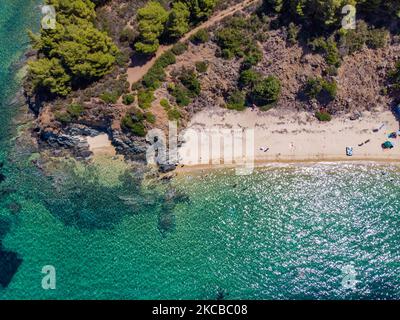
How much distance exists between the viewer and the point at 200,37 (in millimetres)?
62125

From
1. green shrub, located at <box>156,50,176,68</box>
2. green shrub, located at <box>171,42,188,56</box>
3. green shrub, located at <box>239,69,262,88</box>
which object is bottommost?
green shrub, located at <box>239,69,262,88</box>

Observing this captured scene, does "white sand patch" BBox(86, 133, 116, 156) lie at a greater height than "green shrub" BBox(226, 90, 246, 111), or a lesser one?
lesser

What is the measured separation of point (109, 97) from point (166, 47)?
33.0 feet

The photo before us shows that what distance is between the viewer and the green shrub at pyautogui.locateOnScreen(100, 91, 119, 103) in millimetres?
62281

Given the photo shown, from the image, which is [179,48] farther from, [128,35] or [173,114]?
[173,114]

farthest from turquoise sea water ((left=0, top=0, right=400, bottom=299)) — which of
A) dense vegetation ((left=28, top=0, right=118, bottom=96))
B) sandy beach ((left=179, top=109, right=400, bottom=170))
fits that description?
dense vegetation ((left=28, top=0, right=118, bottom=96))

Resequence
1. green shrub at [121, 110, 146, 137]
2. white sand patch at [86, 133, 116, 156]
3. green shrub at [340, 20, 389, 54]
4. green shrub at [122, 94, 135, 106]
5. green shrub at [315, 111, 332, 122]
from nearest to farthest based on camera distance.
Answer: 1. green shrub at [340, 20, 389, 54]
2. green shrub at [122, 94, 135, 106]
3. green shrub at [121, 110, 146, 137]
4. green shrub at [315, 111, 332, 122]
5. white sand patch at [86, 133, 116, 156]

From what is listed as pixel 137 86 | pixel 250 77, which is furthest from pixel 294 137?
pixel 137 86

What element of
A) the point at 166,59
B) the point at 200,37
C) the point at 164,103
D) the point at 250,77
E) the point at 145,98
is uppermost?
the point at 200,37

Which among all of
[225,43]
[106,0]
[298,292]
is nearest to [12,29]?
[106,0]

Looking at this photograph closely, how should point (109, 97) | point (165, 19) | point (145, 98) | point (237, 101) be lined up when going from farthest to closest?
1. point (237, 101)
2. point (145, 98)
3. point (109, 97)
4. point (165, 19)

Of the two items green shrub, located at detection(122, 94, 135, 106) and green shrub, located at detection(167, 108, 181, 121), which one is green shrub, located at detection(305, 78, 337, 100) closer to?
green shrub, located at detection(167, 108, 181, 121)

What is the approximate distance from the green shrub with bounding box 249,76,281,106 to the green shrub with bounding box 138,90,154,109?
13706 mm

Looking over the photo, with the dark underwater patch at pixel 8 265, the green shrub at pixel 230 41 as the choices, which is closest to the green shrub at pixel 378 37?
the green shrub at pixel 230 41
